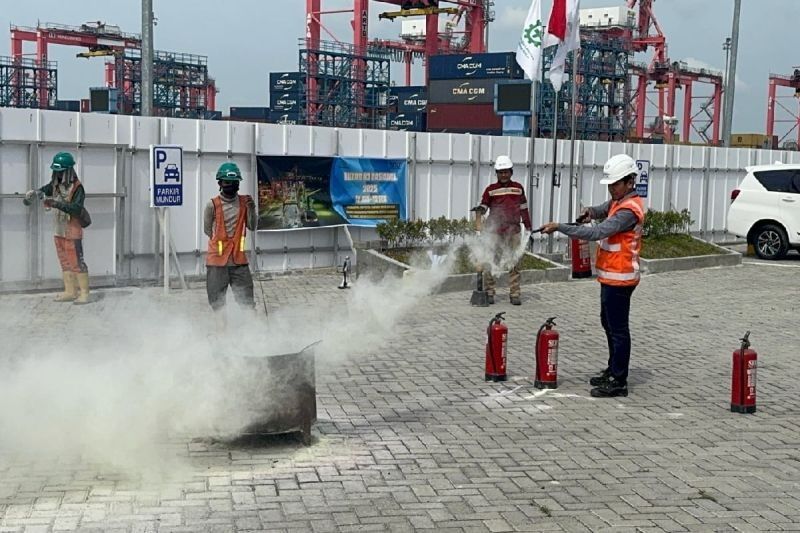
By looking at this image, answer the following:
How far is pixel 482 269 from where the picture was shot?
47.7 feet

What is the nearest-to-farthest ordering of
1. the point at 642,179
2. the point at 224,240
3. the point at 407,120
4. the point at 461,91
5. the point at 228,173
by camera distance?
the point at 228,173 < the point at 224,240 < the point at 642,179 < the point at 461,91 < the point at 407,120

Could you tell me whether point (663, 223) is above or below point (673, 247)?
above

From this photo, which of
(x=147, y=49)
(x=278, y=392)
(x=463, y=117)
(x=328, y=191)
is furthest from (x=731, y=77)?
(x=463, y=117)

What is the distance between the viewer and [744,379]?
8.58 meters

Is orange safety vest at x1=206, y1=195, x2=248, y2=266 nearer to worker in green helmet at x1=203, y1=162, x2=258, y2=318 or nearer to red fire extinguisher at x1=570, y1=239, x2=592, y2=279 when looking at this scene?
worker in green helmet at x1=203, y1=162, x2=258, y2=318

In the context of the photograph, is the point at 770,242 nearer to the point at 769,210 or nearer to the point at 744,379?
the point at 769,210

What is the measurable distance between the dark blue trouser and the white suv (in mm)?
14999

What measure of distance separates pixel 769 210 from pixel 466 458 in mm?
17772

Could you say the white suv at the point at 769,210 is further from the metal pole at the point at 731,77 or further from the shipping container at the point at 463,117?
the shipping container at the point at 463,117

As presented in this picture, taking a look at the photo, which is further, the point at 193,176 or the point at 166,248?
the point at 193,176

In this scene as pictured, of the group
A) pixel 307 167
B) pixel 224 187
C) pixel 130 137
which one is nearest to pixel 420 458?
pixel 224 187

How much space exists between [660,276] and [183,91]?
2207 inches

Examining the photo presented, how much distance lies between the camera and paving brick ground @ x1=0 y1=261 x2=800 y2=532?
587cm

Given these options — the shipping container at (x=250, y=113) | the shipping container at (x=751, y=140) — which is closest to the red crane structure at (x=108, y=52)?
the shipping container at (x=250, y=113)
